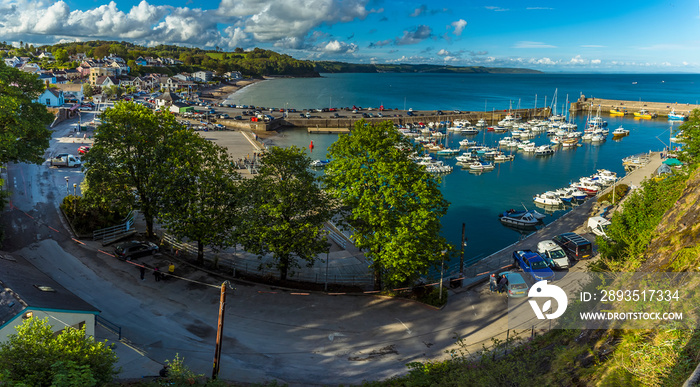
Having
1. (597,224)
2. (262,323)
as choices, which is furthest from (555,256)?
(262,323)

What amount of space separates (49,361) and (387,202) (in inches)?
507

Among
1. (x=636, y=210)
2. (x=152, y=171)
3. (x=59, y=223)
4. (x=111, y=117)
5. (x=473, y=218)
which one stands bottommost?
(x=473, y=218)

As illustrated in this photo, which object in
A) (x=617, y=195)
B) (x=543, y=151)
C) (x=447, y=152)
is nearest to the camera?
(x=617, y=195)

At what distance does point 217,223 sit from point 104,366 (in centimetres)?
1119

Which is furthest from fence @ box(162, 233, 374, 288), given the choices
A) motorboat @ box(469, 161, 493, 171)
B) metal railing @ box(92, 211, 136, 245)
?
motorboat @ box(469, 161, 493, 171)

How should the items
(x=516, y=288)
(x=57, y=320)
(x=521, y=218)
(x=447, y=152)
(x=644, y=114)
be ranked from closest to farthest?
(x=57, y=320)
(x=516, y=288)
(x=521, y=218)
(x=447, y=152)
(x=644, y=114)

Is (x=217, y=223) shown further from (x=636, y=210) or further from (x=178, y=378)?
(x=636, y=210)

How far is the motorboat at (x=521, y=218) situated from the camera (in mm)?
36469

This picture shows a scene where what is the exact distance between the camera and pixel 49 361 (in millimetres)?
9000

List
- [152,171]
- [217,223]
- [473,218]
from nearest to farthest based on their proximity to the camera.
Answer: [217,223] < [152,171] < [473,218]

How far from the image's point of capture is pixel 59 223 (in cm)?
2514

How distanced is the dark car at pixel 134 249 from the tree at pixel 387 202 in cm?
943

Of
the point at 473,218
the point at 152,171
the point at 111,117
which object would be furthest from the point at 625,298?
the point at 473,218

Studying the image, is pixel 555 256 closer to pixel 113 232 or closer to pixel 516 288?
pixel 516 288
